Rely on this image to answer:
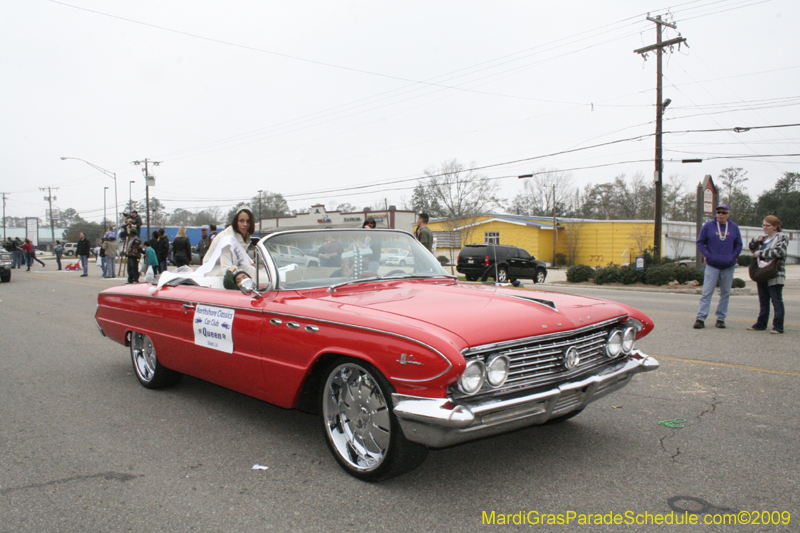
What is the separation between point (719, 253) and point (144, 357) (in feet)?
24.8

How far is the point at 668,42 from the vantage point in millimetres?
23578

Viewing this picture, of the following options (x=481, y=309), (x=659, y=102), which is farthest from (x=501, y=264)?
(x=481, y=309)

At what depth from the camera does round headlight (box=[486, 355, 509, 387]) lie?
2807 mm

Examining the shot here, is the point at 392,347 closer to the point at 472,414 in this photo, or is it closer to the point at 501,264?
the point at 472,414

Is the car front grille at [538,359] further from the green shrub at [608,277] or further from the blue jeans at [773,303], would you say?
the green shrub at [608,277]

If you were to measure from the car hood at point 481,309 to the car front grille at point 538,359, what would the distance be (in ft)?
0.16

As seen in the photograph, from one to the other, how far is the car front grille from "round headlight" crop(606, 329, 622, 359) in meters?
0.16

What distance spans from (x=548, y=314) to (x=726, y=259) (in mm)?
6159

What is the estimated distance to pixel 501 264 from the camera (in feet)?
77.5

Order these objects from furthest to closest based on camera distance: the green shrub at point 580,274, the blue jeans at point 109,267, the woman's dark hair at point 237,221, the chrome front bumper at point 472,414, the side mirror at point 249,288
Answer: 1. the green shrub at point 580,274
2. the blue jeans at point 109,267
3. the woman's dark hair at point 237,221
4. the side mirror at point 249,288
5. the chrome front bumper at point 472,414

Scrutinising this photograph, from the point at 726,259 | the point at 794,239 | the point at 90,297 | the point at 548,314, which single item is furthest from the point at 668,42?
the point at 794,239

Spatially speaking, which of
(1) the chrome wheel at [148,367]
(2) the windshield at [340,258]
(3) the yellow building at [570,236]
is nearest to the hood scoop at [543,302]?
(2) the windshield at [340,258]

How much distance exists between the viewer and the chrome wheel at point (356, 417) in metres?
3.08

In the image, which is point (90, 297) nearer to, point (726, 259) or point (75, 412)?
point (75, 412)
